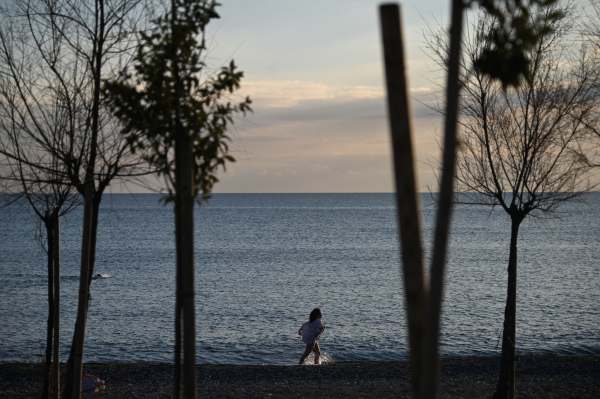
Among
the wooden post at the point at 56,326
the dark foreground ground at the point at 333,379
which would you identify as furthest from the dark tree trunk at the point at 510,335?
the wooden post at the point at 56,326

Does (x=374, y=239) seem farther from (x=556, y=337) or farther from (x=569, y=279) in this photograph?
(x=556, y=337)

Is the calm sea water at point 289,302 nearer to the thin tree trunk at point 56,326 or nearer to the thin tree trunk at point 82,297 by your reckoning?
the thin tree trunk at point 82,297

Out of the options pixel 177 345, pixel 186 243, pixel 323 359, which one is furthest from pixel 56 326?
pixel 323 359

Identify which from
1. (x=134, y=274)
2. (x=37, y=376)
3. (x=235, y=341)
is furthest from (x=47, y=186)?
(x=134, y=274)

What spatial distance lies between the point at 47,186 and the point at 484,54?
655 cm

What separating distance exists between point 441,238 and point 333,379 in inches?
402

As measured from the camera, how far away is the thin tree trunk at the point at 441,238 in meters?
2.37

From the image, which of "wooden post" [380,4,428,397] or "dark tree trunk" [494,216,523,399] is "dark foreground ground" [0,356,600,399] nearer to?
"dark tree trunk" [494,216,523,399]

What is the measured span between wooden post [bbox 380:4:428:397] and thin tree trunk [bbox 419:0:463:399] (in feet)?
0.38

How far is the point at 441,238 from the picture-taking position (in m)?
2.40

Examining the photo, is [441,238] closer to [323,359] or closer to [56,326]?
[56,326]

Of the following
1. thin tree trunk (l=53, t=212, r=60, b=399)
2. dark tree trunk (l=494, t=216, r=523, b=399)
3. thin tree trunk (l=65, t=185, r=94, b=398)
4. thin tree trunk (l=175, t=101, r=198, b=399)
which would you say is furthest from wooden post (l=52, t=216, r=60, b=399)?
dark tree trunk (l=494, t=216, r=523, b=399)

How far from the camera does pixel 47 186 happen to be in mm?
7277

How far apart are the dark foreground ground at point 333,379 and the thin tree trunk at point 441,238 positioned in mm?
7911
